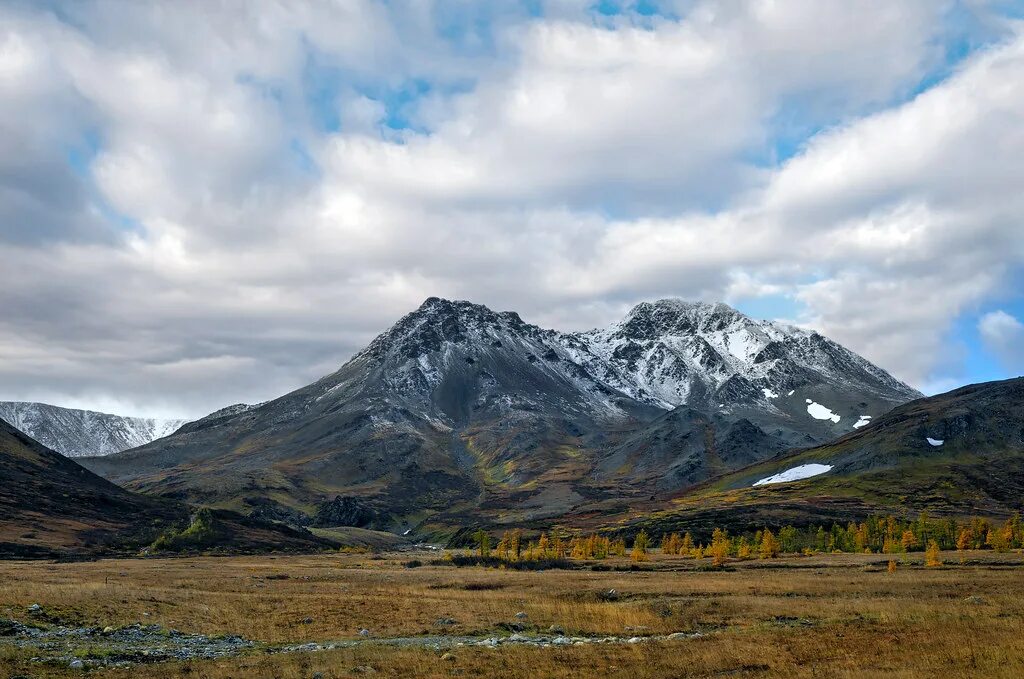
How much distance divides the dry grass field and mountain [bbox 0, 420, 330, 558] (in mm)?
81612

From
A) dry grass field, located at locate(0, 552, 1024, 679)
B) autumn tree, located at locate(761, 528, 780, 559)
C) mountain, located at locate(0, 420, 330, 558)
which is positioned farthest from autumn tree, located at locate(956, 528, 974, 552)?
mountain, located at locate(0, 420, 330, 558)

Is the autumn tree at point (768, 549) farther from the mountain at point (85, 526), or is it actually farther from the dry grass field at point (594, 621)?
the mountain at point (85, 526)

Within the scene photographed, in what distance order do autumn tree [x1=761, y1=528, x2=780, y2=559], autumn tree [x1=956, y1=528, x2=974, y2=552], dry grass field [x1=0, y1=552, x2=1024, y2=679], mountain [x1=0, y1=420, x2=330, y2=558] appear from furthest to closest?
mountain [x1=0, y1=420, x2=330, y2=558] < autumn tree [x1=956, y1=528, x2=974, y2=552] < autumn tree [x1=761, y1=528, x2=780, y2=559] < dry grass field [x1=0, y1=552, x2=1024, y2=679]

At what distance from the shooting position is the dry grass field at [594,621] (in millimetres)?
30516

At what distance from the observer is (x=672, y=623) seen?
45000mm

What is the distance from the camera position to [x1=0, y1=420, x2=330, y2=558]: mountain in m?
142

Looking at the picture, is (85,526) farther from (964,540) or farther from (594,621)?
(964,540)

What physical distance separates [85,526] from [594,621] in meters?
162

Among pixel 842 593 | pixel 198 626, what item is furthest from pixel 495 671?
pixel 842 593

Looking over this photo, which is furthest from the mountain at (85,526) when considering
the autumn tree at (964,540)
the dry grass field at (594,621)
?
the autumn tree at (964,540)

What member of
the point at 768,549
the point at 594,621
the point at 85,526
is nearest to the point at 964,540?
the point at 768,549

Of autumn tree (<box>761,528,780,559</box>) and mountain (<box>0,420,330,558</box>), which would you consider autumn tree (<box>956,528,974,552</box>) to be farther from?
mountain (<box>0,420,330,558</box>)

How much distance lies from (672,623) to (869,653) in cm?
1428

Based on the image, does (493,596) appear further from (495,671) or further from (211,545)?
(211,545)
